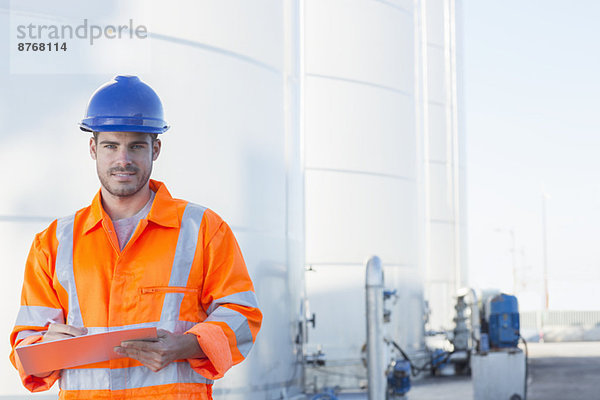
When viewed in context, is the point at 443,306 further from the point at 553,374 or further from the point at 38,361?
the point at 38,361

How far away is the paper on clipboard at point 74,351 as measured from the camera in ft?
8.11

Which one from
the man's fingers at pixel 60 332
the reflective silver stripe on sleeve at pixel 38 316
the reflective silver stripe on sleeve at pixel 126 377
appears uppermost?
the reflective silver stripe on sleeve at pixel 38 316

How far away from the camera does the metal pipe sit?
727cm

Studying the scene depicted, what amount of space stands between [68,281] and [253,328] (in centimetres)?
66

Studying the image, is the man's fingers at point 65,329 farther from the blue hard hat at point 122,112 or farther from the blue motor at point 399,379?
the blue motor at point 399,379

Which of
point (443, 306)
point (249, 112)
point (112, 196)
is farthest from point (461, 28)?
point (112, 196)

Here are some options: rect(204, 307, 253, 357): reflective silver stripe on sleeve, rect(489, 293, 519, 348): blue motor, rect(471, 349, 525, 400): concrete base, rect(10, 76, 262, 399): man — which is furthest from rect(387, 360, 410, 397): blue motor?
rect(204, 307, 253, 357): reflective silver stripe on sleeve

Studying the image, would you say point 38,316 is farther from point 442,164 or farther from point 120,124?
point 442,164

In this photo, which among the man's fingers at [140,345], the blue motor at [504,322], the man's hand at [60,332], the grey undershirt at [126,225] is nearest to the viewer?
the man's fingers at [140,345]

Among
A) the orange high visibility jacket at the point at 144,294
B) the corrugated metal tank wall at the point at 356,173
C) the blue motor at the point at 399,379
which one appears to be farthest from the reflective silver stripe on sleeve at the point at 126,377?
the corrugated metal tank wall at the point at 356,173

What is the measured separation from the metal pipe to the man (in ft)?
15.0

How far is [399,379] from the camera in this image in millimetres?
8469

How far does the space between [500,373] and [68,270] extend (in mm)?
7510

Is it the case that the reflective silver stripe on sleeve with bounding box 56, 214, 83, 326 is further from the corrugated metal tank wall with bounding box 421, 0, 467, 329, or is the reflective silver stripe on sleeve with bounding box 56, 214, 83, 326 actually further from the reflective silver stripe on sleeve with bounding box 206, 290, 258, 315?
the corrugated metal tank wall with bounding box 421, 0, 467, 329
